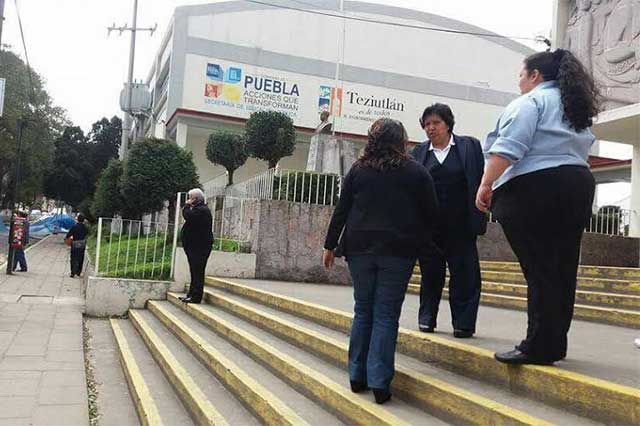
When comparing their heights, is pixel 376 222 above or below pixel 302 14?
below

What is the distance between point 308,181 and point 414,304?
15.3 ft

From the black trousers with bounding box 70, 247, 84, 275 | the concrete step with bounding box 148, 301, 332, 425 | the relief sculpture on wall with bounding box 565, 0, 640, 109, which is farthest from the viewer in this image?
the black trousers with bounding box 70, 247, 84, 275

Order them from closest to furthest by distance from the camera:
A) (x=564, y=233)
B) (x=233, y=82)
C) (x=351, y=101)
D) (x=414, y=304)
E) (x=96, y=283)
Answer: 1. (x=564, y=233)
2. (x=414, y=304)
3. (x=96, y=283)
4. (x=233, y=82)
5. (x=351, y=101)

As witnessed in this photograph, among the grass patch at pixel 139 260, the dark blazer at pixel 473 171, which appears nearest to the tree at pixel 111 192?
the grass patch at pixel 139 260

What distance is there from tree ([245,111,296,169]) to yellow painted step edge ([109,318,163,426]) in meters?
8.97

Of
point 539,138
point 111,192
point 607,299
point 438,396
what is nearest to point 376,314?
point 438,396

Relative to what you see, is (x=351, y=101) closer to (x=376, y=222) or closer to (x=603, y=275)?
(x=603, y=275)

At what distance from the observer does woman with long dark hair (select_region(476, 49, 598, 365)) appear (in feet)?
8.95

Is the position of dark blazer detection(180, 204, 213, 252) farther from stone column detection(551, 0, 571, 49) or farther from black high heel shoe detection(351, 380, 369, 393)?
stone column detection(551, 0, 571, 49)

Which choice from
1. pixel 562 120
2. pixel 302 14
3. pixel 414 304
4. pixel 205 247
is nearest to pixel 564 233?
pixel 562 120

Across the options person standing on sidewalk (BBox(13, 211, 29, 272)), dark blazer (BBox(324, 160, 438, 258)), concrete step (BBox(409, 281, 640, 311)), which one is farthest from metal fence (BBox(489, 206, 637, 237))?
person standing on sidewalk (BBox(13, 211, 29, 272))

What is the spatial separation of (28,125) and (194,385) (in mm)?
29235

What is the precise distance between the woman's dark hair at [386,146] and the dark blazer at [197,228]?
464 cm

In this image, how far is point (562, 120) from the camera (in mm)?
2789
